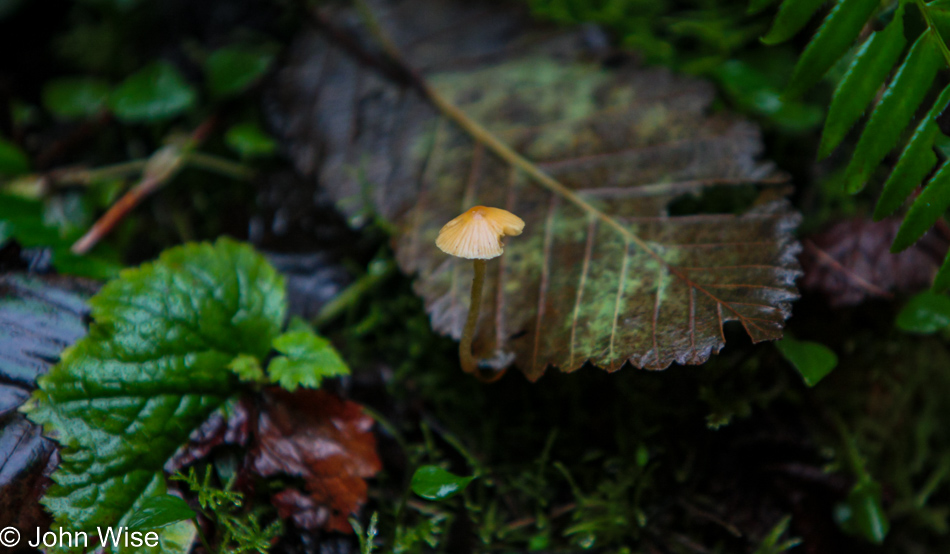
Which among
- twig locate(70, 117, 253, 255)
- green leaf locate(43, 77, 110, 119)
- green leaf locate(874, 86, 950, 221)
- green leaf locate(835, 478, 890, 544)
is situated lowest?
green leaf locate(835, 478, 890, 544)

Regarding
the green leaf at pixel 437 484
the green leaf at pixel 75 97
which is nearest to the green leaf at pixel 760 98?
the green leaf at pixel 437 484

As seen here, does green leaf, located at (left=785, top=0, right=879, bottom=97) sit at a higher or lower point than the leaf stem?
higher

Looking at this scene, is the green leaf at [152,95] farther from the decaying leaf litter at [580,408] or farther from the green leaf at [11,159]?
the decaying leaf litter at [580,408]

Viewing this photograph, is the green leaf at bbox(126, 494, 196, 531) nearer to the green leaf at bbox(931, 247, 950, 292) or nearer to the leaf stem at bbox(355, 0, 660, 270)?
the leaf stem at bbox(355, 0, 660, 270)

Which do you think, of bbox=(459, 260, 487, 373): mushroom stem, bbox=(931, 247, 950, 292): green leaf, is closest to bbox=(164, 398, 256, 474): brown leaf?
bbox=(459, 260, 487, 373): mushroom stem

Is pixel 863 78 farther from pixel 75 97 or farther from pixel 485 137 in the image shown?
pixel 75 97

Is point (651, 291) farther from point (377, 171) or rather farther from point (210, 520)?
point (210, 520)

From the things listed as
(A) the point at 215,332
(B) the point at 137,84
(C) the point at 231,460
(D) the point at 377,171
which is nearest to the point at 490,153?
(D) the point at 377,171
